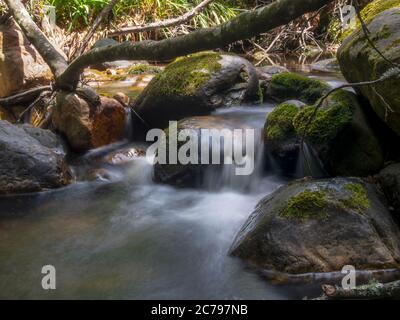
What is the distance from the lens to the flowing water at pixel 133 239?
274cm

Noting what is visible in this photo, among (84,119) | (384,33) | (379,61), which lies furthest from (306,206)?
(84,119)

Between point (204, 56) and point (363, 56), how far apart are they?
2.70 m

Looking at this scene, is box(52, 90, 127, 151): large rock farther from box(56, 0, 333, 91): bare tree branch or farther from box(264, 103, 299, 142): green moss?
box(264, 103, 299, 142): green moss

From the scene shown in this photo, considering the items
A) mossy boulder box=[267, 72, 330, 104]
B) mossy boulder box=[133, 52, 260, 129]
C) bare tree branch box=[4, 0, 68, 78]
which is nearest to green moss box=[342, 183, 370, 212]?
mossy boulder box=[267, 72, 330, 104]

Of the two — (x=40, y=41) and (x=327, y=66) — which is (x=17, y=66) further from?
(x=327, y=66)

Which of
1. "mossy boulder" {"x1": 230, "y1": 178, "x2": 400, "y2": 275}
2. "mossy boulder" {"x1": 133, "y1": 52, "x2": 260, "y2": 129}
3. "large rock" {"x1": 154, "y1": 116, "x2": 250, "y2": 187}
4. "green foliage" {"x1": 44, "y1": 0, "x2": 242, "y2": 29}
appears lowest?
"mossy boulder" {"x1": 230, "y1": 178, "x2": 400, "y2": 275}

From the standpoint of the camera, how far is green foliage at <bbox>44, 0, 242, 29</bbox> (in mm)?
9281

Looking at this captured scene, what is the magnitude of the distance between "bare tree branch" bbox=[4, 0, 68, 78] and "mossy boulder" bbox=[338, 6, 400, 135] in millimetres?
3600

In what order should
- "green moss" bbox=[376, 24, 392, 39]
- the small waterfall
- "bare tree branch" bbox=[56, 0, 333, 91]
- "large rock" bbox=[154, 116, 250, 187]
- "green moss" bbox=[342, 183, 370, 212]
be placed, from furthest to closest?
"large rock" bbox=[154, 116, 250, 187] < the small waterfall < "green moss" bbox=[376, 24, 392, 39] < "green moss" bbox=[342, 183, 370, 212] < "bare tree branch" bbox=[56, 0, 333, 91]

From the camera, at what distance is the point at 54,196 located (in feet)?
14.2

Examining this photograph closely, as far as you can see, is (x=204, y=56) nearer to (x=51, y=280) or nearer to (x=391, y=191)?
(x=391, y=191)

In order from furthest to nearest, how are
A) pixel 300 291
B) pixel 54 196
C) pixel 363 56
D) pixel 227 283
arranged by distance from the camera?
pixel 54 196 < pixel 363 56 < pixel 227 283 < pixel 300 291

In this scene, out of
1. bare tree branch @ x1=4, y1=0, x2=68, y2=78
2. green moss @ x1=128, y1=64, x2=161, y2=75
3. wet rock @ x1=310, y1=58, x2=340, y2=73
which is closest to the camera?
bare tree branch @ x1=4, y1=0, x2=68, y2=78

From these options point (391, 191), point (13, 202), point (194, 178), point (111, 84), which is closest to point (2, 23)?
point (111, 84)
